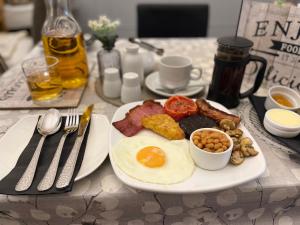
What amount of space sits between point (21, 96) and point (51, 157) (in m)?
0.38

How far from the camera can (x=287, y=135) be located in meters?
0.62

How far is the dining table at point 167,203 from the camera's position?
0.51 meters

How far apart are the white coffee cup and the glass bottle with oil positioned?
312 millimetres

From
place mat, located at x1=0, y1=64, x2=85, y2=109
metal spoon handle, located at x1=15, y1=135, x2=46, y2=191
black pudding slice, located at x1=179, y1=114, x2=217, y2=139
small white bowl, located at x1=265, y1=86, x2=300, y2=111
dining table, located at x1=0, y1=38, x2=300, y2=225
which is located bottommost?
dining table, located at x1=0, y1=38, x2=300, y2=225

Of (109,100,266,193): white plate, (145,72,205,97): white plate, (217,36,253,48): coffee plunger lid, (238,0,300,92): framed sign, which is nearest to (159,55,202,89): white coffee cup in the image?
(145,72,205,97): white plate

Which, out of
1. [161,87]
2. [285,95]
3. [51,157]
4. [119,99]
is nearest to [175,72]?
[161,87]

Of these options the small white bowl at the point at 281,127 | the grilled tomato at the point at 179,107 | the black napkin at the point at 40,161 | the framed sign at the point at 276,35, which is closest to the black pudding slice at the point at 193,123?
the grilled tomato at the point at 179,107

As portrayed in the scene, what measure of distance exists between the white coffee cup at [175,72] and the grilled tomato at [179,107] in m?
0.11

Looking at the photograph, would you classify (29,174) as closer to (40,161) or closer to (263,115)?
(40,161)

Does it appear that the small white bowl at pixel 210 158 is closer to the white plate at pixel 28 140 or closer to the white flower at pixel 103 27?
the white plate at pixel 28 140

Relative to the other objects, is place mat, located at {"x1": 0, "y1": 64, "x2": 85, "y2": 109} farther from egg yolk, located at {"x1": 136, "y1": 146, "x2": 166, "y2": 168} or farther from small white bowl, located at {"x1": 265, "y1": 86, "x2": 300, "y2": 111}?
small white bowl, located at {"x1": 265, "y1": 86, "x2": 300, "y2": 111}

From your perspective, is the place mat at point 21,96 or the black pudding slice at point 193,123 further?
the place mat at point 21,96

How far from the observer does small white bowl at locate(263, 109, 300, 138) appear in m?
0.61

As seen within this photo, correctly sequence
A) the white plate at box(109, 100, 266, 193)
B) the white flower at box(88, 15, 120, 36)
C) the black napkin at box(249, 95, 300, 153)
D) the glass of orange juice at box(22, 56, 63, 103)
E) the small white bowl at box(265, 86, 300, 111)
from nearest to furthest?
1. the white plate at box(109, 100, 266, 193)
2. the black napkin at box(249, 95, 300, 153)
3. the small white bowl at box(265, 86, 300, 111)
4. the glass of orange juice at box(22, 56, 63, 103)
5. the white flower at box(88, 15, 120, 36)
